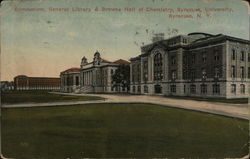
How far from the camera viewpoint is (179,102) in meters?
7.69

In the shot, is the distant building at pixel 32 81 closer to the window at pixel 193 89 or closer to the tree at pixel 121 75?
the tree at pixel 121 75

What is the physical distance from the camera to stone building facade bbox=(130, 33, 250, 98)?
274 inches

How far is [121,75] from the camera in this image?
842cm

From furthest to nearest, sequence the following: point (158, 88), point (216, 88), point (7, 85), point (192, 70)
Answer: point (158, 88), point (192, 70), point (216, 88), point (7, 85)

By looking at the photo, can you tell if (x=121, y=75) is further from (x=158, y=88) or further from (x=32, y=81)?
(x=32, y=81)

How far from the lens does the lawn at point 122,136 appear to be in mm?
3807

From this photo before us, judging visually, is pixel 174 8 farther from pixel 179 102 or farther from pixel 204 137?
pixel 179 102

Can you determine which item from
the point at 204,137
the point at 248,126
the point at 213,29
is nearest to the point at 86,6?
the point at 213,29

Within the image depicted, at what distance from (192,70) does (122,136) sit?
5.61m

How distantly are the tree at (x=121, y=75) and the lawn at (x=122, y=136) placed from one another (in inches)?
93.9

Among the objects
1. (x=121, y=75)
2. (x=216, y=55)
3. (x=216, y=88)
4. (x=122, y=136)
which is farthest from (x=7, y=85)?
(x=216, y=55)

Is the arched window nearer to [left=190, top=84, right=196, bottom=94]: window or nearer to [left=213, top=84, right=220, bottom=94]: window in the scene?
[left=190, top=84, right=196, bottom=94]: window

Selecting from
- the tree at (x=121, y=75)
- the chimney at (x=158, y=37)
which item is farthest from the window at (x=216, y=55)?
the chimney at (x=158, y=37)

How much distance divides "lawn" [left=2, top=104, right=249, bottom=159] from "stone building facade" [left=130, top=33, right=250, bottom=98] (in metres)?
2.27
